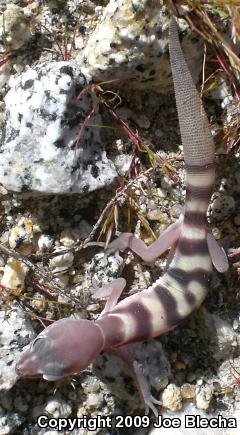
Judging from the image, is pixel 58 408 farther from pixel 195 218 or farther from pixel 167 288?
pixel 195 218

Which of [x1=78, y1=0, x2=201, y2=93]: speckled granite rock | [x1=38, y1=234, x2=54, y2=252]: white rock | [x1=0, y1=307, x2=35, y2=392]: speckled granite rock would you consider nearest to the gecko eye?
[x1=0, y1=307, x2=35, y2=392]: speckled granite rock

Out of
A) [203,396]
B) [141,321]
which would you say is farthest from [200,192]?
[203,396]

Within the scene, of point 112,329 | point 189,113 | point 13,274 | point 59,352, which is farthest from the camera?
point 13,274

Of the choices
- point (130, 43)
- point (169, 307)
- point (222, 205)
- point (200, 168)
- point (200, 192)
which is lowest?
point (169, 307)

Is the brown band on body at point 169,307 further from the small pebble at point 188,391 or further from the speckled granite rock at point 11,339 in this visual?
the speckled granite rock at point 11,339

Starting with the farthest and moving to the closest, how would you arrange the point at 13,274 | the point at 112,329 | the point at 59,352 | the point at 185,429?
the point at 185,429 < the point at 13,274 < the point at 112,329 < the point at 59,352

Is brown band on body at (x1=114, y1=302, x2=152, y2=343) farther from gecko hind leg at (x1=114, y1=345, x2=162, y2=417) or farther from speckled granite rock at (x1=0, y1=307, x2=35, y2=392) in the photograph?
speckled granite rock at (x1=0, y1=307, x2=35, y2=392)

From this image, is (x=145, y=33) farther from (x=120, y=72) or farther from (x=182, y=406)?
(x=182, y=406)
